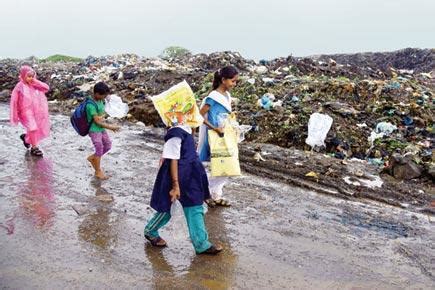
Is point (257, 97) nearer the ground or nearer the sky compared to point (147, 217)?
nearer the sky

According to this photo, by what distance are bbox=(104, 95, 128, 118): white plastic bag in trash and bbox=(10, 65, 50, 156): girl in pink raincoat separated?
3.17 m

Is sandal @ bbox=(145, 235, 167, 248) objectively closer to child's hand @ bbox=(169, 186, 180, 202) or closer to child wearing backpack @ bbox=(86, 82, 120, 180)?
child's hand @ bbox=(169, 186, 180, 202)

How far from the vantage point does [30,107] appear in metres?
7.60

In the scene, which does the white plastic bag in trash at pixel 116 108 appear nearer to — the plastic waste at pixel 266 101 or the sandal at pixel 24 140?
the plastic waste at pixel 266 101

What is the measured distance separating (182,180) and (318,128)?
190 inches

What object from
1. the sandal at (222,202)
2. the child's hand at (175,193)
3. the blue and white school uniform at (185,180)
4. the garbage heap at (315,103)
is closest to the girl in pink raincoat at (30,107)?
the garbage heap at (315,103)

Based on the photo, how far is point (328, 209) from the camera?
19.0ft

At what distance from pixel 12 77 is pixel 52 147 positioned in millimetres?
10242

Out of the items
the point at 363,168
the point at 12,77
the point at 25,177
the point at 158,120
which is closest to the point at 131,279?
the point at 25,177

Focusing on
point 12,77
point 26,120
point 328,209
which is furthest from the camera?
point 12,77

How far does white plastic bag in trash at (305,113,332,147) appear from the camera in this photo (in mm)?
8336

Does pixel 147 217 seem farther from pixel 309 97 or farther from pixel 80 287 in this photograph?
pixel 309 97

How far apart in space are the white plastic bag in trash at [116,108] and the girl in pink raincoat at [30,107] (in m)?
3.17

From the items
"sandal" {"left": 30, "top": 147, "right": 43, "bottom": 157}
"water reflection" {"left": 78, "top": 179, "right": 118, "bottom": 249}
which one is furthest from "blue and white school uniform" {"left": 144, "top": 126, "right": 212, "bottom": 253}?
"sandal" {"left": 30, "top": 147, "right": 43, "bottom": 157}
